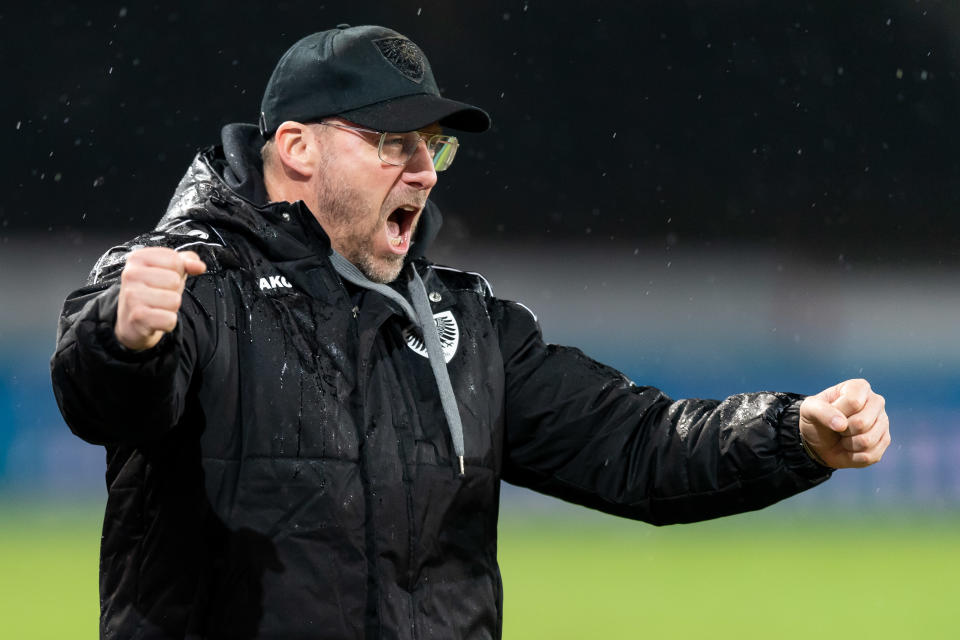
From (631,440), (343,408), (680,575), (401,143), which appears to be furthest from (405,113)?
(680,575)

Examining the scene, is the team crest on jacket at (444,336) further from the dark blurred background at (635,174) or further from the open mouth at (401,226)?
the dark blurred background at (635,174)

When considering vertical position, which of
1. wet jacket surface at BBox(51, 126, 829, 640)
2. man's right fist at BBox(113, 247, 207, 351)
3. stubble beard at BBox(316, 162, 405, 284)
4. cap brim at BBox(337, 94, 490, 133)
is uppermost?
cap brim at BBox(337, 94, 490, 133)

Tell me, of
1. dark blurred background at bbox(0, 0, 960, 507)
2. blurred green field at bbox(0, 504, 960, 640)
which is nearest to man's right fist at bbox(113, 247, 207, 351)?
blurred green field at bbox(0, 504, 960, 640)

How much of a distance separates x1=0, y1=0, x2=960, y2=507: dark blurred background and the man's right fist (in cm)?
450

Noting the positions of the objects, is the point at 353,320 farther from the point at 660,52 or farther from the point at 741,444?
the point at 660,52

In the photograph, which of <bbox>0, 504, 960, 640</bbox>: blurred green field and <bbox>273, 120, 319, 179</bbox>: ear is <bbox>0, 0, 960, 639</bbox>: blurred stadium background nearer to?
<bbox>0, 504, 960, 640</bbox>: blurred green field

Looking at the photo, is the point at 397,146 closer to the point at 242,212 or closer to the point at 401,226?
the point at 401,226

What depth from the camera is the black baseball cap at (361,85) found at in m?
2.01

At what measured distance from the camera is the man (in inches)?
65.9

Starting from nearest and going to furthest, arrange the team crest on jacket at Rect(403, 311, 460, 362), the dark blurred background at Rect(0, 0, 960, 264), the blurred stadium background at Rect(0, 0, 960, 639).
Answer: the team crest on jacket at Rect(403, 311, 460, 362) < the blurred stadium background at Rect(0, 0, 960, 639) < the dark blurred background at Rect(0, 0, 960, 264)

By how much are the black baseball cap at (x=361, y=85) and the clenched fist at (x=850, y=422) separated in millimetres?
739

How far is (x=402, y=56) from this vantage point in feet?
6.81

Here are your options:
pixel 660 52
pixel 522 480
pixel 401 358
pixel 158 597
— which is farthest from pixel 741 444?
pixel 660 52

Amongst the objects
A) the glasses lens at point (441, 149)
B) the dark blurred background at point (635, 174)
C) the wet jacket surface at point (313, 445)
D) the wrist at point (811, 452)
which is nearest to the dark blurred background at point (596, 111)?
the dark blurred background at point (635, 174)
